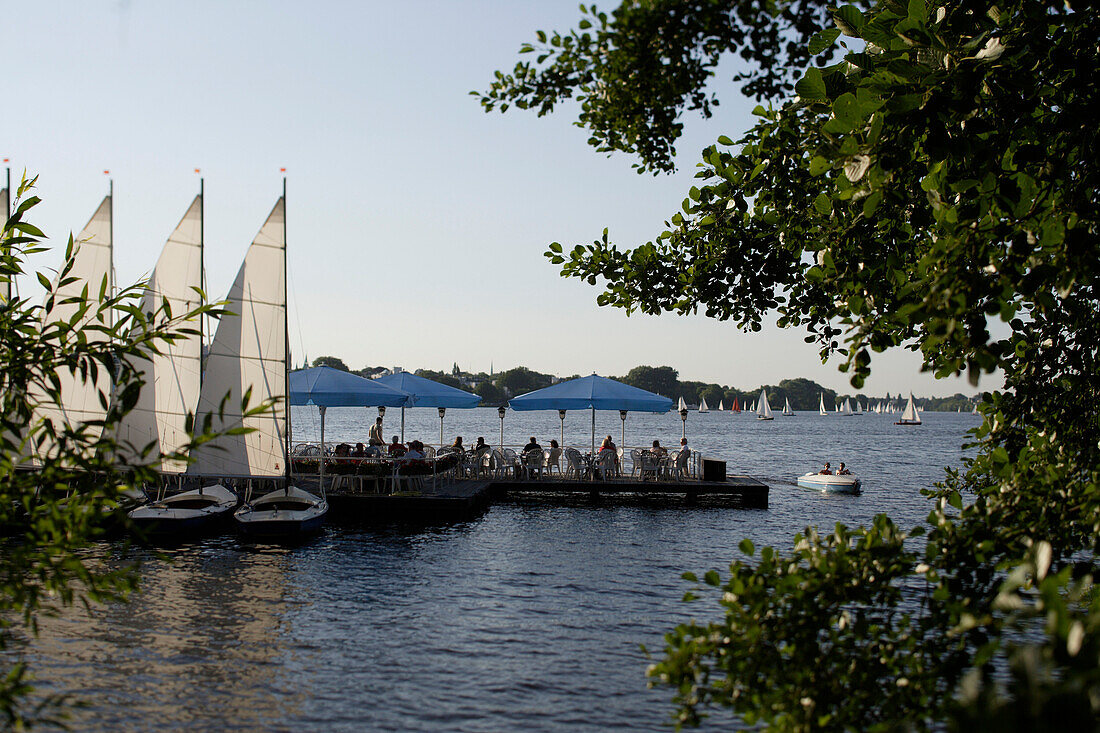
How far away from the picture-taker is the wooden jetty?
897 inches

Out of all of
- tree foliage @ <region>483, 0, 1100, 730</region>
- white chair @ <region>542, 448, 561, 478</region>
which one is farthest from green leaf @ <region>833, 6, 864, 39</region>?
white chair @ <region>542, 448, 561, 478</region>

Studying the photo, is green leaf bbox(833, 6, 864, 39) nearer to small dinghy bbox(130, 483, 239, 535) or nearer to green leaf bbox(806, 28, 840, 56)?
green leaf bbox(806, 28, 840, 56)

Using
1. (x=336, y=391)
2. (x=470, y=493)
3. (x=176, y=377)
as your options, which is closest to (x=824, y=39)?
(x=470, y=493)

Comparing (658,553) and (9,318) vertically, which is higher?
(9,318)

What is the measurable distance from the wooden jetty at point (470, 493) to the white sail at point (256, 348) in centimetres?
308

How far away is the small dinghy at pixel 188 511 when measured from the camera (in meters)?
19.2

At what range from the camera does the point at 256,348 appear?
20750 millimetres

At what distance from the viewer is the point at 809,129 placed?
642cm

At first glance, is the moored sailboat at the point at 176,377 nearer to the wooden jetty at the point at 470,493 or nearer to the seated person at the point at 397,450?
the wooden jetty at the point at 470,493

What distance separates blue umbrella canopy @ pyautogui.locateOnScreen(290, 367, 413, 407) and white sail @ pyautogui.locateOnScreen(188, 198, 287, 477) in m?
3.42

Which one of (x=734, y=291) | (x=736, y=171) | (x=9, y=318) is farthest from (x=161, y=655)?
(x=736, y=171)

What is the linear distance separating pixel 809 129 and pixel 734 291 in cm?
168

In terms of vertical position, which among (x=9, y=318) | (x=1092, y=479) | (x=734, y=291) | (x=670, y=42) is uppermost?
(x=670, y=42)

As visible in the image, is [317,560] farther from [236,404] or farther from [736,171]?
[736,171]
